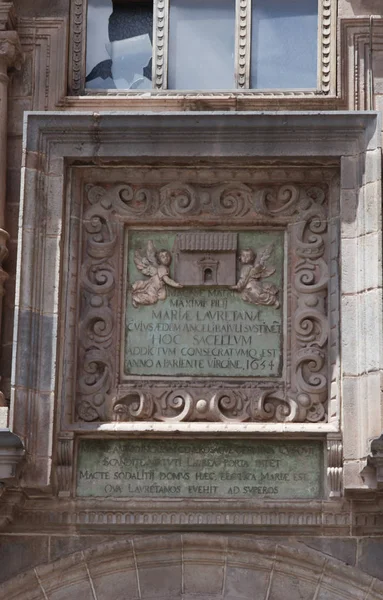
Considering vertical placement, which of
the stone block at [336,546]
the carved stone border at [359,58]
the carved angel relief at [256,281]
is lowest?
the stone block at [336,546]

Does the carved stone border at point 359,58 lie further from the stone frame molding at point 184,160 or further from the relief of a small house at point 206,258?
the relief of a small house at point 206,258

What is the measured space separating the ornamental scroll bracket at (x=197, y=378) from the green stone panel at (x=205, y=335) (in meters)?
0.09

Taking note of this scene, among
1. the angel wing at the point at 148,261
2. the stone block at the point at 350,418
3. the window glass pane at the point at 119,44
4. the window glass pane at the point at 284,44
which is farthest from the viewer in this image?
the window glass pane at the point at 119,44

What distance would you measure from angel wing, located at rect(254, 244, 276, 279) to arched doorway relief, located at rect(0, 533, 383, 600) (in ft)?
7.09

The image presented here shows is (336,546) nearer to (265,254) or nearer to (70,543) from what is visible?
(70,543)

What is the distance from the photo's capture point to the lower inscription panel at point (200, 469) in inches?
555

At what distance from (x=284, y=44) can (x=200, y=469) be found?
3.77 meters

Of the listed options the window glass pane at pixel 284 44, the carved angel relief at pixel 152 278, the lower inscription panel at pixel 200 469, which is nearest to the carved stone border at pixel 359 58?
the window glass pane at pixel 284 44

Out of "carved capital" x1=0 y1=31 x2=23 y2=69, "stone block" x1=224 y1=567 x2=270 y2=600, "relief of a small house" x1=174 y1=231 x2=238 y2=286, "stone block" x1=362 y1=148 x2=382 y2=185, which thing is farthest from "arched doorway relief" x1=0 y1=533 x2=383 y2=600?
"carved capital" x1=0 y1=31 x2=23 y2=69

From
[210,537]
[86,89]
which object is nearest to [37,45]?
[86,89]

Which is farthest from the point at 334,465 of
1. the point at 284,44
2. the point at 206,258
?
the point at 284,44

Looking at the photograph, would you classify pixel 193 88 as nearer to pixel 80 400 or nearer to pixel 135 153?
pixel 135 153

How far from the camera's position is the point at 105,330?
47.9 ft

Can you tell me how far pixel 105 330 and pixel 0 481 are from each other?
162 centimetres
